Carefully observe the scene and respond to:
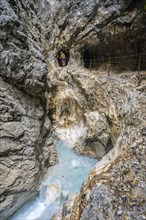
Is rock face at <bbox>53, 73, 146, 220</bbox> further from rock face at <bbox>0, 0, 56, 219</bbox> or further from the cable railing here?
the cable railing

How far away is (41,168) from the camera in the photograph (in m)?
9.05

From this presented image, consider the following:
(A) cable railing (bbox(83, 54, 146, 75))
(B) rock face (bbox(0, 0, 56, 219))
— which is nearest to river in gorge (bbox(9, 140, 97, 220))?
(B) rock face (bbox(0, 0, 56, 219))

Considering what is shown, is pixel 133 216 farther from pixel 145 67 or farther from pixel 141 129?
pixel 145 67

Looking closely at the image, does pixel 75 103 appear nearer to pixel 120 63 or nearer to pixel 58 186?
pixel 120 63

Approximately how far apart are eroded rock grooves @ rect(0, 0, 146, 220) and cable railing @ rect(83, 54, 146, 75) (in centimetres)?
49

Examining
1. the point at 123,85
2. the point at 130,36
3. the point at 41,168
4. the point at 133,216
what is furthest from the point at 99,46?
the point at 133,216

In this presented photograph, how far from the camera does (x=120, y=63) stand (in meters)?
12.0

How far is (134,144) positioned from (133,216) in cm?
214

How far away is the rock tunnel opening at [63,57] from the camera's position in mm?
12945

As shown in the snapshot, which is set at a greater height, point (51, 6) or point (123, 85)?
point (51, 6)

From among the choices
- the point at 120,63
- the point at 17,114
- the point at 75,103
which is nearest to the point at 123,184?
the point at 17,114

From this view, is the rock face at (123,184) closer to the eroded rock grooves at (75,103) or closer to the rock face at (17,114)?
the eroded rock grooves at (75,103)

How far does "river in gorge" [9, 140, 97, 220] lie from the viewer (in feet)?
24.0

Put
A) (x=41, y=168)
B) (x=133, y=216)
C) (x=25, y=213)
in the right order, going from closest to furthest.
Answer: (x=133, y=216), (x=25, y=213), (x=41, y=168)
